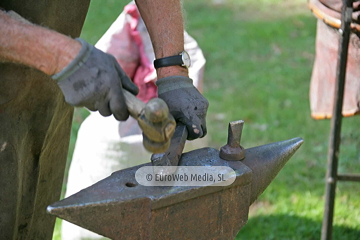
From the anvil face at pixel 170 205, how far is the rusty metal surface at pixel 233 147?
2 cm

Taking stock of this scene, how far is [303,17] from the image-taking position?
6.70 m

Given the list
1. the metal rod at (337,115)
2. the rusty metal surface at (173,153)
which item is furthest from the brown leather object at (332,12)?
the rusty metal surface at (173,153)

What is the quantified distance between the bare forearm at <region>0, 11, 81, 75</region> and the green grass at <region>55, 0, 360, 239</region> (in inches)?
34.1

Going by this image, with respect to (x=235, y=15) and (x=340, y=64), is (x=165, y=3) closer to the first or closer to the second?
(x=340, y=64)

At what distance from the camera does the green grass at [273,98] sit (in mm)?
3201

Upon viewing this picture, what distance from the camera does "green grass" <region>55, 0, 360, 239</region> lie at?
126 inches

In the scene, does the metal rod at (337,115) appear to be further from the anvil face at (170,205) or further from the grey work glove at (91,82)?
the grey work glove at (91,82)

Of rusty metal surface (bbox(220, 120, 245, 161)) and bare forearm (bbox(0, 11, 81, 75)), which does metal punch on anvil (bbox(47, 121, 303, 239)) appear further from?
bare forearm (bbox(0, 11, 81, 75))

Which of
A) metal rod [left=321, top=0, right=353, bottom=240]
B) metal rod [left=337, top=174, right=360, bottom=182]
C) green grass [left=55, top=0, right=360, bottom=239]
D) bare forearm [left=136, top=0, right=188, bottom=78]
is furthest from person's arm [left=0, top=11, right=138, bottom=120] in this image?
metal rod [left=337, top=174, right=360, bottom=182]

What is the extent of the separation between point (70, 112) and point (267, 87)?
3.18 m

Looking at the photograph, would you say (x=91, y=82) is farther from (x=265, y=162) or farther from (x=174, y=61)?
(x=265, y=162)

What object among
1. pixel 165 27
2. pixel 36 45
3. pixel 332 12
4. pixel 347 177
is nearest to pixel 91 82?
pixel 36 45

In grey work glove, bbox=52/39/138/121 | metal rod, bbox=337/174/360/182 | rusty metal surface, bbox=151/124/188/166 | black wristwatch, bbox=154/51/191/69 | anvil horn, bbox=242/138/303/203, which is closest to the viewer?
grey work glove, bbox=52/39/138/121

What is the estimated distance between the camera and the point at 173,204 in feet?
4.70
